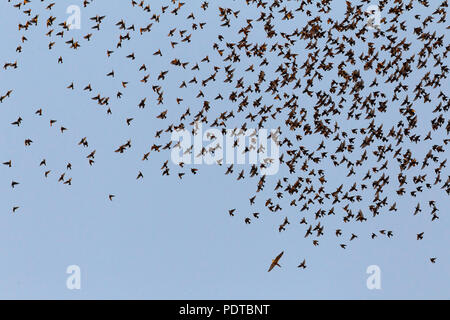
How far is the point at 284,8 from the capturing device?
14.3 meters

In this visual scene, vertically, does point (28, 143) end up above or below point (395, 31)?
below

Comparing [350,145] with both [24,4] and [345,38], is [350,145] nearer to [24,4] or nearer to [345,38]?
[345,38]

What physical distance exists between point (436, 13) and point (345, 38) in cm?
214

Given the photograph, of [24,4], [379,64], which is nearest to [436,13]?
[379,64]

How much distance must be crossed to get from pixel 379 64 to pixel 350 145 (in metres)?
2.05

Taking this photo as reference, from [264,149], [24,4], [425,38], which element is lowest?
[264,149]
